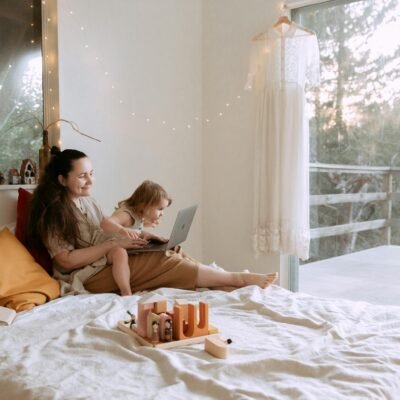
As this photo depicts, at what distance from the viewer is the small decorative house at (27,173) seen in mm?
2650

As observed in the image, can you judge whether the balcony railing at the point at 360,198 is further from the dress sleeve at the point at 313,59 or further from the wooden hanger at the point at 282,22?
the wooden hanger at the point at 282,22

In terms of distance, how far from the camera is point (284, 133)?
311 centimetres

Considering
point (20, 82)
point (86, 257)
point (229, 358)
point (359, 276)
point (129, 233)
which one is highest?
point (20, 82)

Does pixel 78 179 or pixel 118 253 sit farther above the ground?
pixel 78 179

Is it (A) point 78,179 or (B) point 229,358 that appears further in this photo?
(A) point 78,179

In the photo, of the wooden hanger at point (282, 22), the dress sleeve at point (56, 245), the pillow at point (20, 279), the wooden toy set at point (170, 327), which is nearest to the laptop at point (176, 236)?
the dress sleeve at point (56, 245)

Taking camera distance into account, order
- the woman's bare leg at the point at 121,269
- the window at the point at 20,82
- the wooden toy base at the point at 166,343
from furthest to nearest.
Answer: the window at the point at 20,82, the woman's bare leg at the point at 121,269, the wooden toy base at the point at 166,343

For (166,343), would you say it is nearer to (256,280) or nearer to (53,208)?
(256,280)

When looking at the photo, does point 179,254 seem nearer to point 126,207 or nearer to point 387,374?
point 126,207

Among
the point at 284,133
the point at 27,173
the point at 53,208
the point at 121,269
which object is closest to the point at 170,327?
the point at 121,269

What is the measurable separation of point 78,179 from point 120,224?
305 millimetres

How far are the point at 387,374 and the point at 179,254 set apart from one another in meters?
1.36

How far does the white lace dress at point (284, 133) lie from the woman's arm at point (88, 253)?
46.6 inches

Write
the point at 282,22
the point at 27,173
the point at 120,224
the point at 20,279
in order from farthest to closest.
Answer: the point at 282,22
the point at 27,173
the point at 120,224
the point at 20,279
